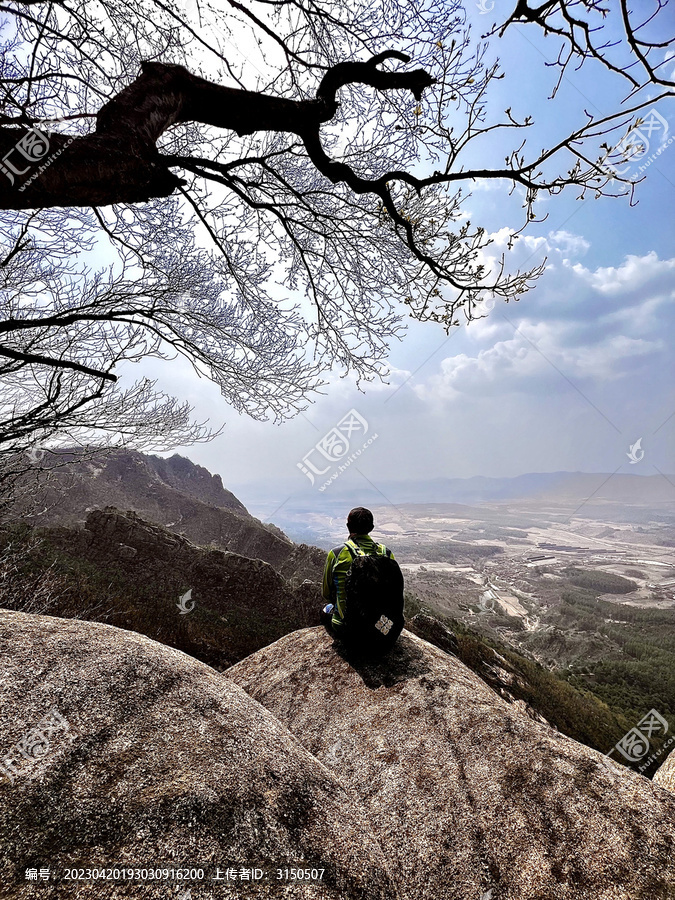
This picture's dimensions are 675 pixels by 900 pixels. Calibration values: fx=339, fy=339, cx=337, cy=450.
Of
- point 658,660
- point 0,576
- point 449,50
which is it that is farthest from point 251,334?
point 658,660

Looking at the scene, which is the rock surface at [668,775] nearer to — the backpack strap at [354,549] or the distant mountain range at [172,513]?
the backpack strap at [354,549]

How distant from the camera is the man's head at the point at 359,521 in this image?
480 centimetres

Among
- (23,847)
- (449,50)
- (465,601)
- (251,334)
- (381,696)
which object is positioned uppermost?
(449,50)

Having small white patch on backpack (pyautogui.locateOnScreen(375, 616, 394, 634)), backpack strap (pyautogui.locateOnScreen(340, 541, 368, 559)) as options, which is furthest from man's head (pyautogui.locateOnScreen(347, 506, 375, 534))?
small white patch on backpack (pyautogui.locateOnScreen(375, 616, 394, 634))

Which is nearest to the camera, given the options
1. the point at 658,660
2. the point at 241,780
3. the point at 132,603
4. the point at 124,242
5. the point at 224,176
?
the point at 241,780

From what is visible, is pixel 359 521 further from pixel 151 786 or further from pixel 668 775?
pixel 668 775

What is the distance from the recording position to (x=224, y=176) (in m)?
5.00

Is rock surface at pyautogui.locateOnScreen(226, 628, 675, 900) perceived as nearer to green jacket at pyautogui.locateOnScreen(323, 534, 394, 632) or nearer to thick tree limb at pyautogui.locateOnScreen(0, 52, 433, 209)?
green jacket at pyautogui.locateOnScreen(323, 534, 394, 632)

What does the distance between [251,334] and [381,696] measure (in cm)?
619

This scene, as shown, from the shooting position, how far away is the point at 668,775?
470cm

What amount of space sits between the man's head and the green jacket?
0.08 meters

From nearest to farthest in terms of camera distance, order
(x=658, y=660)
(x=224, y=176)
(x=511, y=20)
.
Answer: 1. (x=511, y=20)
2. (x=224, y=176)
3. (x=658, y=660)

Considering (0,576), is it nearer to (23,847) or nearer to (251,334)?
(251,334)

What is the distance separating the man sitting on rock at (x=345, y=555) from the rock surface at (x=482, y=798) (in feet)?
3.31
